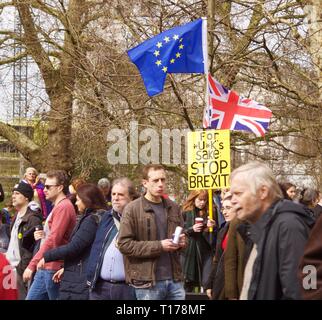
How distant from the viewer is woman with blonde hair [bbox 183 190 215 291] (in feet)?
36.6

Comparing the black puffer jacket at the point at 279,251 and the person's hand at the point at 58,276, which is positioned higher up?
the black puffer jacket at the point at 279,251

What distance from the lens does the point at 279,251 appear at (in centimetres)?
478

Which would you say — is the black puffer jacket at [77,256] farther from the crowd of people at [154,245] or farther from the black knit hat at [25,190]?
the black knit hat at [25,190]

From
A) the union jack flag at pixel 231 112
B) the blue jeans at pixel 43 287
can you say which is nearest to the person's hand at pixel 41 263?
the blue jeans at pixel 43 287

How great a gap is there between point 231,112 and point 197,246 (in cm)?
190

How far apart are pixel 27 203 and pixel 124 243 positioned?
3161 millimetres

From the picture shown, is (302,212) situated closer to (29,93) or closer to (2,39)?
(29,93)

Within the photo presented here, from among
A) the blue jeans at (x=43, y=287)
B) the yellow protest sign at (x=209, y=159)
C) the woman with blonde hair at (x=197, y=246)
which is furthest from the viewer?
the woman with blonde hair at (x=197, y=246)

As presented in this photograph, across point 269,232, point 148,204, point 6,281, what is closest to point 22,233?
point 148,204

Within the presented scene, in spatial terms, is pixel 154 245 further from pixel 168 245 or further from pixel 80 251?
pixel 80 251

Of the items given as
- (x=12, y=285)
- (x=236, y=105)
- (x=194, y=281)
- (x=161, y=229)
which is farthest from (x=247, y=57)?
(x=12, y=285)

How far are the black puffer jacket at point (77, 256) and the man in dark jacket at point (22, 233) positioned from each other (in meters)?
1.60

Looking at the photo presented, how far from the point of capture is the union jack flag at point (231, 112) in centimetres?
1149

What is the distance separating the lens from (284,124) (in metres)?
17.6
